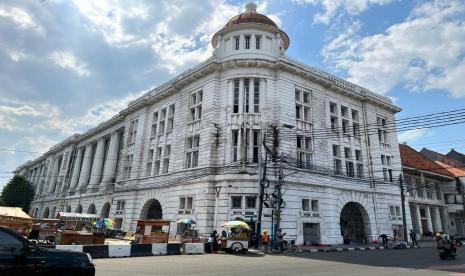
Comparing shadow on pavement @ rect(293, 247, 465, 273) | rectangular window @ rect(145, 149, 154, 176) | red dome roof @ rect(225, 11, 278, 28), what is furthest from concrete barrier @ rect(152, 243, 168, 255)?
red dome roof @ rect(225, 11, 278, 28)

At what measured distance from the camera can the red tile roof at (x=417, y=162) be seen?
147 feet

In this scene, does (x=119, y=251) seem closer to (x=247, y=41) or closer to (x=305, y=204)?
(x=305, y=204)

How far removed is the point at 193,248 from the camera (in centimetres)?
2184

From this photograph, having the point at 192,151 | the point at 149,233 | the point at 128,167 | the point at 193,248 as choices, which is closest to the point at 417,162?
the point at 192,151

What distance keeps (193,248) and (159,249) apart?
230cm

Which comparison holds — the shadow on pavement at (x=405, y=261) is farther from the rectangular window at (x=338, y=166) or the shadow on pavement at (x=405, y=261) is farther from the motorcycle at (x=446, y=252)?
the rectangular window at (x=338, y=166)

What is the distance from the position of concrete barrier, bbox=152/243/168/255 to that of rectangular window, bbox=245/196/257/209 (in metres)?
7.68

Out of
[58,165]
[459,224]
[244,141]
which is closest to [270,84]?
[244,141]

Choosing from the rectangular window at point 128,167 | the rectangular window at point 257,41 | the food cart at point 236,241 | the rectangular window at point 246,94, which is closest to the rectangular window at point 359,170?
the rectangular window at point 246,94

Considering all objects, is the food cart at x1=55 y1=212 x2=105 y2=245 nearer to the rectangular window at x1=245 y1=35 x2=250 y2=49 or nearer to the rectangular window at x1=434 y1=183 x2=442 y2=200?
the rectangular window at x1=245 y1=35 x2=250 y2=49

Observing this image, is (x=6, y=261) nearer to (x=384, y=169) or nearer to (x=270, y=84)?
(x=270, y=84)

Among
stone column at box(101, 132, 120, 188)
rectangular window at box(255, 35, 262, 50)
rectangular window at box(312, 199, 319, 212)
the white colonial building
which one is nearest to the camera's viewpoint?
the white colonial building

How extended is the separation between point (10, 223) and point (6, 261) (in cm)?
2287

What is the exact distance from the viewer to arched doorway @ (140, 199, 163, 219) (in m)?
35.1
